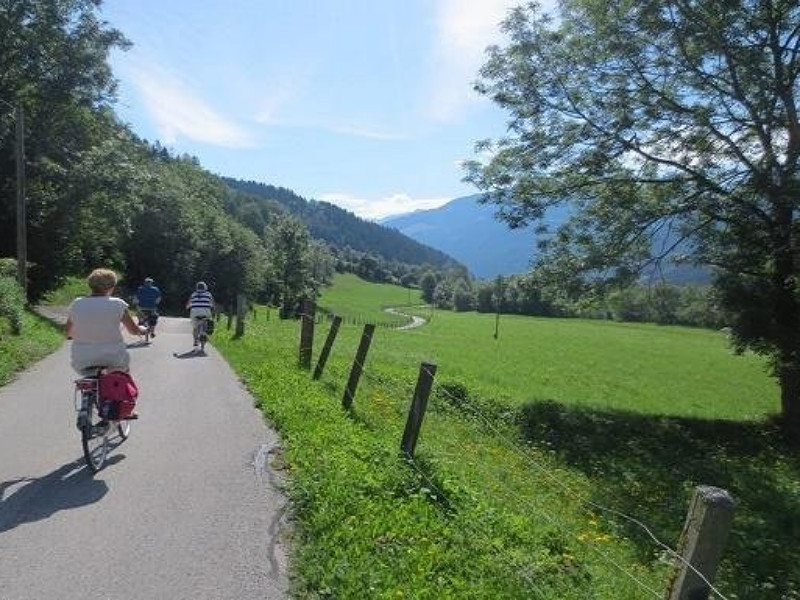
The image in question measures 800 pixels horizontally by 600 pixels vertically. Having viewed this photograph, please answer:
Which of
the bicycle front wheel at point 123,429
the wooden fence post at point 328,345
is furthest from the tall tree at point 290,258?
the bicycle front wheel at point 123,429

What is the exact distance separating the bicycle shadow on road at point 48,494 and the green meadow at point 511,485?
2.06 m

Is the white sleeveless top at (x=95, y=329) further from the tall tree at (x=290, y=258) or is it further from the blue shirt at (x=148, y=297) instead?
the tall tree at (x=290, y=258)

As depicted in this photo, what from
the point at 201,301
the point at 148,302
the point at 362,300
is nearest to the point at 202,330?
the point at 201,301

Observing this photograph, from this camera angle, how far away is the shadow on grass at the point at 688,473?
9867 mm

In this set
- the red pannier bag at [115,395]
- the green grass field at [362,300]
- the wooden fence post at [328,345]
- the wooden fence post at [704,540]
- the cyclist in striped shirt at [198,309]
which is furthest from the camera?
the green grass field at [362,300]

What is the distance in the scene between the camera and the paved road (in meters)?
5.14

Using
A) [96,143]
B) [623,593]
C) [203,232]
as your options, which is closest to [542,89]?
[623,593]

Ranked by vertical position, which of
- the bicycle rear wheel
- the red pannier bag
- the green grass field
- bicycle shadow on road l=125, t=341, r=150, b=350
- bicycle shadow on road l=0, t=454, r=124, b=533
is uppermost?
the red pannier bag

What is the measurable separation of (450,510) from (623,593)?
1.77 m

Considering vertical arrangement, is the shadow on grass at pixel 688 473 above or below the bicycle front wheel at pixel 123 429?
below

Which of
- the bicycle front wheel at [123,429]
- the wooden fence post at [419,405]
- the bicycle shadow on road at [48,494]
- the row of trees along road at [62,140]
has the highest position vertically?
the row of trees along road at [62,140]

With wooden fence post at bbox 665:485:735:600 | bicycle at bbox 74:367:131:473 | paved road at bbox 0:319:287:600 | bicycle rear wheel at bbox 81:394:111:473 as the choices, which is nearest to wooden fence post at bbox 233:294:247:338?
paved road at bbox 0:319:287:600

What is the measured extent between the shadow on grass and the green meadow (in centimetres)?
5

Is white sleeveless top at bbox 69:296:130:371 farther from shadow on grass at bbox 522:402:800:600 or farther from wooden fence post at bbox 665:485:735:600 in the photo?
shadow on grass at bbox 522:402:800:600
